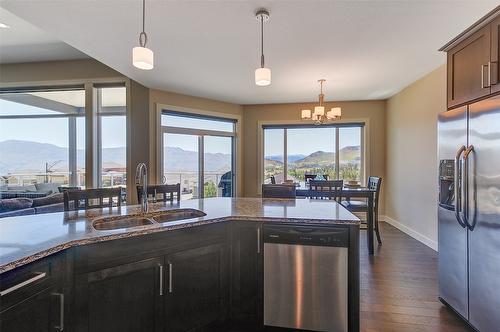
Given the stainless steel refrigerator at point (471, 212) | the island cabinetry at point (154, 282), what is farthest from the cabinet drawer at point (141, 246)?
the stainless steel refrigerator at point (471, 212)

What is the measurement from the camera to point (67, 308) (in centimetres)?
123

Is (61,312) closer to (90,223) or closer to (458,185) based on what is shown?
(90,223)

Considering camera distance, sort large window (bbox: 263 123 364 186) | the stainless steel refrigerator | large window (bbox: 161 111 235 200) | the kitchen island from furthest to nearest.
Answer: large window (bbox: 263 123 364 186) < large window (bbox: 161 111 235 200) < the stainless steel refrigerator < the kitchen island

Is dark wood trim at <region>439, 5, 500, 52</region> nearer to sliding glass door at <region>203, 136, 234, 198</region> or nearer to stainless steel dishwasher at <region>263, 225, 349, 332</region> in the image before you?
stainless steel dishwasher at <region>263, 225, 349, 332</region>

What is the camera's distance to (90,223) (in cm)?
164

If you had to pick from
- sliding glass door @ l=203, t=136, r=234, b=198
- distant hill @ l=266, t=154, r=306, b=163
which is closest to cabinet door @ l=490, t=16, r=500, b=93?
distant hill @ l=266, t=154, r=306, b=163

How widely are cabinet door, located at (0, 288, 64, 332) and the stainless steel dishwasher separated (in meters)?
1.20

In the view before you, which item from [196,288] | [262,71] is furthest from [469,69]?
[196,288]

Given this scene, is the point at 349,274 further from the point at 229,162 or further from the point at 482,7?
the point at 229,162

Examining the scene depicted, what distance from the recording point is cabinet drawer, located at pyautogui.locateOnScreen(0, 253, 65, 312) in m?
0.97

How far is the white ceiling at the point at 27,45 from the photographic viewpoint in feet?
11.3

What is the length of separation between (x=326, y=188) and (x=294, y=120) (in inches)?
105

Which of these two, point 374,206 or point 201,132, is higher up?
point 201,132

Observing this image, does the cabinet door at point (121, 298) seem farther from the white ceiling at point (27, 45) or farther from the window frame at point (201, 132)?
the white ceiling at point (27, 45)
